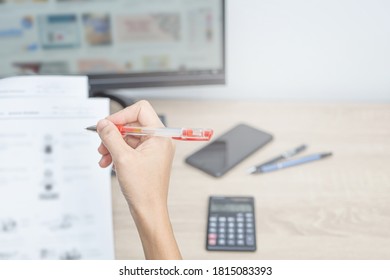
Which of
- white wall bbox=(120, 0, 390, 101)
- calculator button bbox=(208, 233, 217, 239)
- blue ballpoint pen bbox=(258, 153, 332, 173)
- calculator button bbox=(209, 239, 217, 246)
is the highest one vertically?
white wall bbox=(120, 0, 390, 101)

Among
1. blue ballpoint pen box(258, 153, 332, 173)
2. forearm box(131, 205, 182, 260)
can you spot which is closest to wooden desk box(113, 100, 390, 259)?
blue ballpoint pen box(258, 153, 332, 173)

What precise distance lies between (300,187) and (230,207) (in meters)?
0.14

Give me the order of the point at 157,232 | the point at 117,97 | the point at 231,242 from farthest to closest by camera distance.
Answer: the point at 117,97, the point at 231,242, the point at 157,232

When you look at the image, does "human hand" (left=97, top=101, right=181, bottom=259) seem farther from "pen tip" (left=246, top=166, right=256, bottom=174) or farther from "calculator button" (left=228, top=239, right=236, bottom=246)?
"pen tip" (left=246, top=166, right=256, bottom=174)

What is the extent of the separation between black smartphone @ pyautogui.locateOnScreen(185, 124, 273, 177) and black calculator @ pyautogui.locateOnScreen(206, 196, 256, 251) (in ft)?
0.27

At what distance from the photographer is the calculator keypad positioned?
77cm

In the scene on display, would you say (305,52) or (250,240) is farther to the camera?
(305,52)

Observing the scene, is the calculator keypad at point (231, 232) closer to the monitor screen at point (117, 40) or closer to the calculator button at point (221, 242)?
the calculator button at point (221, 242)

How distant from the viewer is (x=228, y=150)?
3.22ft

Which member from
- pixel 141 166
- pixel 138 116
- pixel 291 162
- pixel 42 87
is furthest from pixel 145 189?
pixel 291 162

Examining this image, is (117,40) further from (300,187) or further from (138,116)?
(300,187)

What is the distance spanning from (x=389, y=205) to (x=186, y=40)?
455 millimetres

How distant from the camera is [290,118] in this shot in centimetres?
109

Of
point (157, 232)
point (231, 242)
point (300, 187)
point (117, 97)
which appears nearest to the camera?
point (157, 232)
